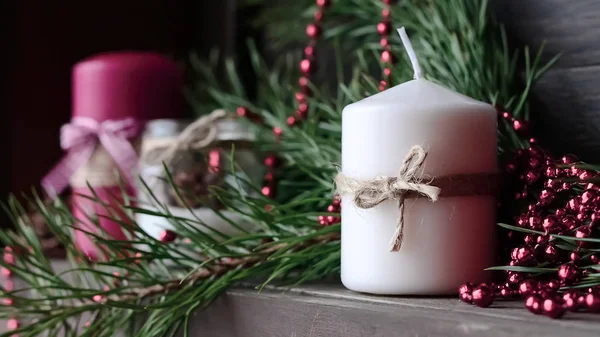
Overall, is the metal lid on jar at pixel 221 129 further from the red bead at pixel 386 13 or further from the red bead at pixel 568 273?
the red bead at pixel 568 273

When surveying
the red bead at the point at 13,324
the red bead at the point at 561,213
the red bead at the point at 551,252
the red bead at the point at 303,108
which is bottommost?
the red bead at the point at 13,324

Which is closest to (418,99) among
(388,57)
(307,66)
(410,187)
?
(410,187)

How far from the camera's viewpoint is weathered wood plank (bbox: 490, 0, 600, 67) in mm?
511

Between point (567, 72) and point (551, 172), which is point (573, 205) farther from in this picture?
point (567, 72)

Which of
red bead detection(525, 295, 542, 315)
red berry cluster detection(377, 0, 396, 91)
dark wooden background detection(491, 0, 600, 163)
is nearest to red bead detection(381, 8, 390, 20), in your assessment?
red berry cluster detection(377, 0, 396, 91)

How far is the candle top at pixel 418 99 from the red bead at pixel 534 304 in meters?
0.12

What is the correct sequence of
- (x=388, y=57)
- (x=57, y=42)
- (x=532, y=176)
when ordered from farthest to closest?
1. (x=57, y=42)
2. (x=388, y=57)
3. (x=532, y=176)

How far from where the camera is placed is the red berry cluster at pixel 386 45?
22.0 inches

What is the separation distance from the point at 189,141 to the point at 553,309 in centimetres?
39

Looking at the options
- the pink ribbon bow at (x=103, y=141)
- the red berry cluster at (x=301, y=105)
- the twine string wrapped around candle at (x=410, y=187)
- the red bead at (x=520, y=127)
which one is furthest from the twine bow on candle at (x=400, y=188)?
the pink ribbon bow at (x=103, y=141)

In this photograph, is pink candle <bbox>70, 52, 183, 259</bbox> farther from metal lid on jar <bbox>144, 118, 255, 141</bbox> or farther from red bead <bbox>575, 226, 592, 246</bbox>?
red bead <bbox>575, 226, 592, 246</bbox>

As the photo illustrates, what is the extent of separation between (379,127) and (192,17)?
2.27 ft

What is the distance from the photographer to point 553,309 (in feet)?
1.10

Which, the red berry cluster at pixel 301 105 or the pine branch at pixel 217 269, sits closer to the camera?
the pine branch at pixel 217 269
